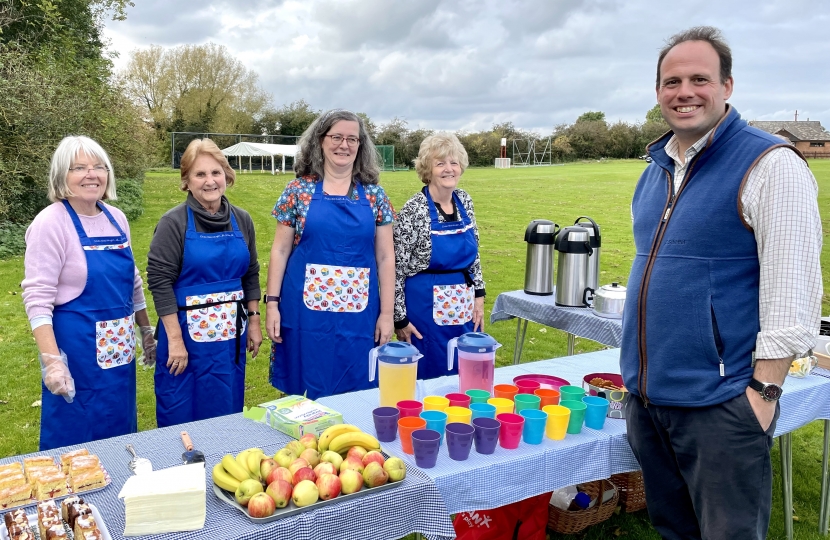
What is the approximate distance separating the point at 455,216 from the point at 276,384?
1402 mm

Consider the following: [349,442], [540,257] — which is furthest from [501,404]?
[540,257]

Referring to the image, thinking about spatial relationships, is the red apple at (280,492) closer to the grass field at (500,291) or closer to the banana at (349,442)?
the banana at (349,442)

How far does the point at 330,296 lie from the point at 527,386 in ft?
3.90

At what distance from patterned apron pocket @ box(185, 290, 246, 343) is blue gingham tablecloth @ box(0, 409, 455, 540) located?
0.81m

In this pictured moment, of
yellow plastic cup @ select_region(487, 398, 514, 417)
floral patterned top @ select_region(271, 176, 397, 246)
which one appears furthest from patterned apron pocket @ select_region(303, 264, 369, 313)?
yellow plastic cup @ select_region(487, 398, 514, 417)

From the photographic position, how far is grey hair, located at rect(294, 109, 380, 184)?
3268mm

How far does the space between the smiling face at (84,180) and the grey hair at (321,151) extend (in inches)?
38.4

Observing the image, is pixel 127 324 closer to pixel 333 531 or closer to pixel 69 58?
pixel 333 531

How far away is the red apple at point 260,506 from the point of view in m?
1.58

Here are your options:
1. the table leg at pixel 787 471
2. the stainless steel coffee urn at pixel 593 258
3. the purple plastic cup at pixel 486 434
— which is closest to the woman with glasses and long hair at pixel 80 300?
the purple plastic cup at pixel 486 434

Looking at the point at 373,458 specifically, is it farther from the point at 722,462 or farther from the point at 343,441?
the point at 722,462

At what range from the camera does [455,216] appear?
3.67 metres

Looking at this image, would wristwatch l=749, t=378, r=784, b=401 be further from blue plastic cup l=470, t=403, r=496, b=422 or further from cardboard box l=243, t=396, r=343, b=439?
cardboard box l=243, t=396, r=343, b=439

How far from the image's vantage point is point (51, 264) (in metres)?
2.55
